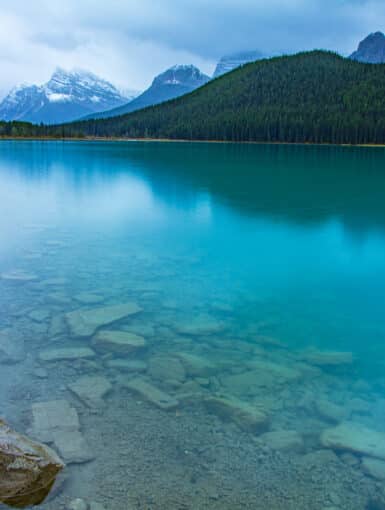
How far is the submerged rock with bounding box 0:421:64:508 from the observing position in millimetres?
5277

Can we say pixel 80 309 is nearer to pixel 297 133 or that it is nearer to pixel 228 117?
pixel 297 133

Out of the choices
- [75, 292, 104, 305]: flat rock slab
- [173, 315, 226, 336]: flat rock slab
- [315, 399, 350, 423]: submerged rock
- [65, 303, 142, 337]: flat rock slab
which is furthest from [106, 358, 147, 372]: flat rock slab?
[75, 292, 104, 305]: flat rock slab

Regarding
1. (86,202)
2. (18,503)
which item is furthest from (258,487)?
(86,202)

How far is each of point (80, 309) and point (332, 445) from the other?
274 inches

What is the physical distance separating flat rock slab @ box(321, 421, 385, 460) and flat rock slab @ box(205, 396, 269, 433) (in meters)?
0.95

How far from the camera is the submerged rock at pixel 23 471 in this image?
5277 millimetres

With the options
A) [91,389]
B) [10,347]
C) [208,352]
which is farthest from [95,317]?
[91,389]

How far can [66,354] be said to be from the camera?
9008 millimetres

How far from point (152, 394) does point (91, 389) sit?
3.48ft

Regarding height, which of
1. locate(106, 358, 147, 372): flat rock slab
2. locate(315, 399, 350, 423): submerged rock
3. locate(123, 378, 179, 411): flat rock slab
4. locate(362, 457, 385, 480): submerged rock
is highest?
locate(106, 358, 147, 372): flat rock slab

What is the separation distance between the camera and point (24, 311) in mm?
11180

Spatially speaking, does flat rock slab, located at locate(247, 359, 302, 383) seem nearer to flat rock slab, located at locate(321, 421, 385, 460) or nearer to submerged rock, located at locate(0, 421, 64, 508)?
flat rock slab, located at locate(321, 421, 385, 460)

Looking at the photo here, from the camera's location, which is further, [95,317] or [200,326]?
[95,317]

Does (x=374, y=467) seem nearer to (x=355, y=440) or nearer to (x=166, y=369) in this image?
(x=355, y=440)
